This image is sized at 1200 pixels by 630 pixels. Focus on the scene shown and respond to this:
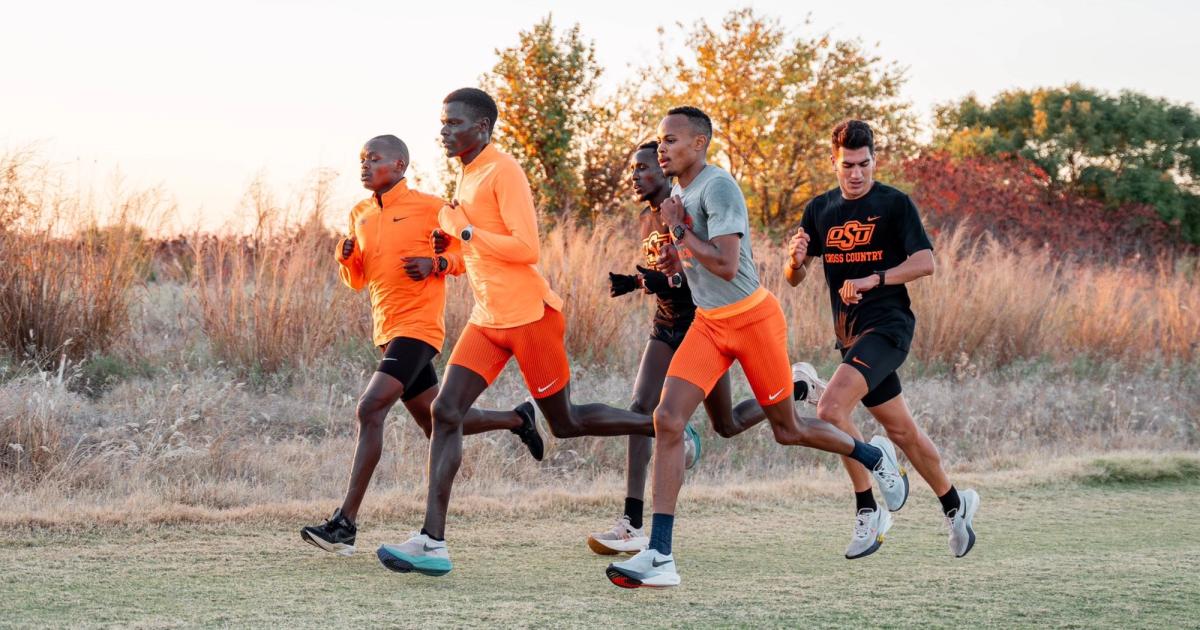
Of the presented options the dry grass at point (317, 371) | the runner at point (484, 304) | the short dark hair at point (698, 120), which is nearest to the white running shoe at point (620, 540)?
the runner at point (484, 304)

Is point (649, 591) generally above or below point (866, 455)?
below

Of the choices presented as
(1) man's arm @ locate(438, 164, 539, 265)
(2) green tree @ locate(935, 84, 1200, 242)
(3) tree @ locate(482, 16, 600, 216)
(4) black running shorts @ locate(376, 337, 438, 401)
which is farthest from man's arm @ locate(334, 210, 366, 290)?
(2) green tree @ locate(935, 84, 1200, 242)

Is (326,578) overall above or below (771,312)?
below

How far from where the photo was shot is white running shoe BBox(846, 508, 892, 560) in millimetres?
6168

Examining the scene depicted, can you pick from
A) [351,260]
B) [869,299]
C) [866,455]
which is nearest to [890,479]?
[866,455]

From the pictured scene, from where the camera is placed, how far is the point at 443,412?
565 cm

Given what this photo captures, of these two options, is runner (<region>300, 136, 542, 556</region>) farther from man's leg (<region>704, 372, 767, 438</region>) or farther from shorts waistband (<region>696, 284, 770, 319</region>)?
man's leg (<region>704, 372, 767, 438</region>)

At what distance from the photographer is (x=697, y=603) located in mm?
5176

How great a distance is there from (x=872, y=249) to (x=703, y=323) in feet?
3.57

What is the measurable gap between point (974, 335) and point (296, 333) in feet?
23.3

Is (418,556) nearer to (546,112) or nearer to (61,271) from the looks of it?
(61,271)

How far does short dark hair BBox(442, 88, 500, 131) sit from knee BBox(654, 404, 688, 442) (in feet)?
5.35

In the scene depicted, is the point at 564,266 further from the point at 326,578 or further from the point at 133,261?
the point at 326,578

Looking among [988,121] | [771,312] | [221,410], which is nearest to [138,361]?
[221,410]
